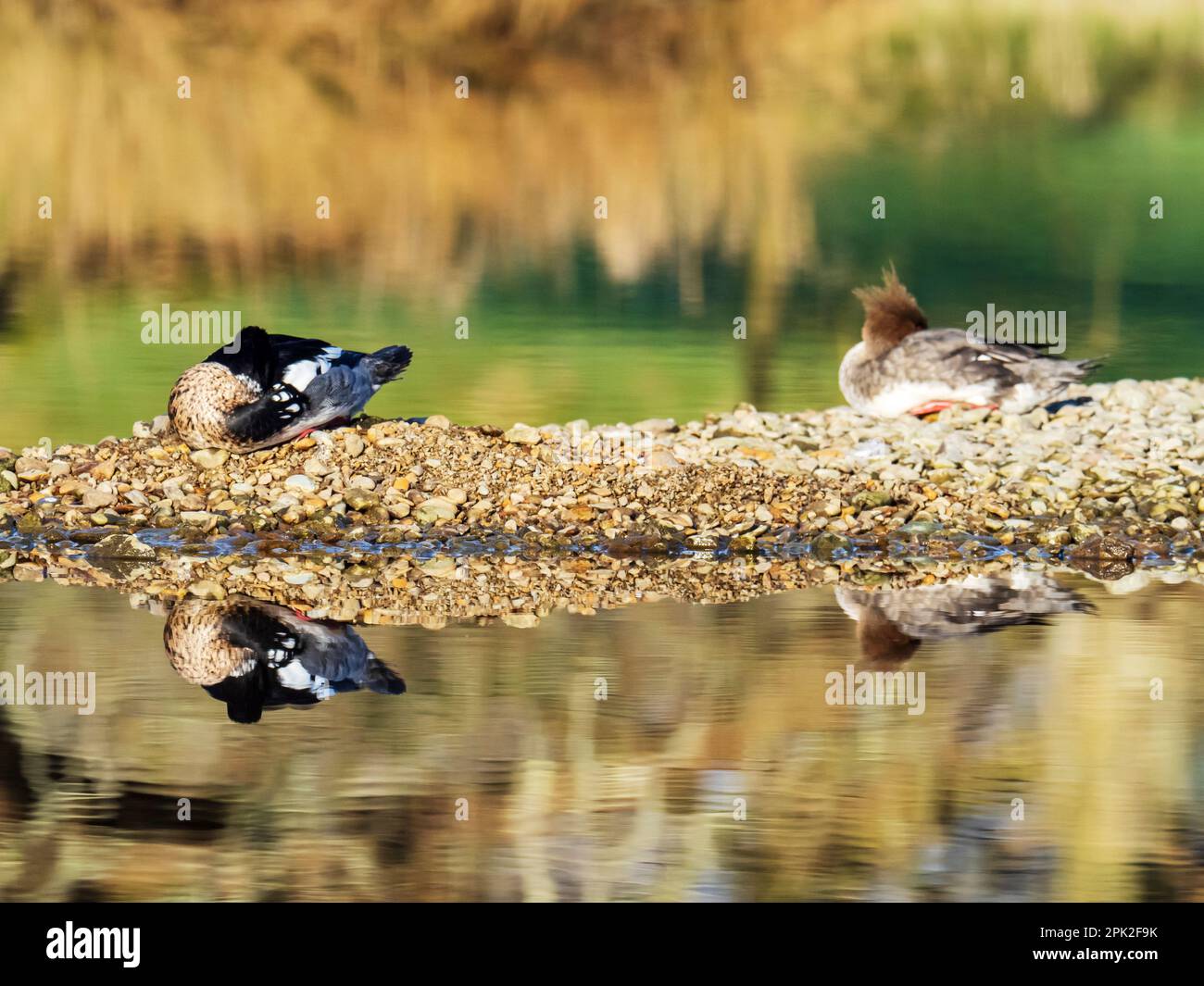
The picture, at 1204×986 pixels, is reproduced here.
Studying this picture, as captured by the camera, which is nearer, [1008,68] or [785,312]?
[785,312]

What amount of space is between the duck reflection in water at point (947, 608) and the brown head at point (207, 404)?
9.07 ft

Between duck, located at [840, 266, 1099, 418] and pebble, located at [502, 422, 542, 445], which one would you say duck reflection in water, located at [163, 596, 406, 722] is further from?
duck, located at [840, 266, 1099, 418]

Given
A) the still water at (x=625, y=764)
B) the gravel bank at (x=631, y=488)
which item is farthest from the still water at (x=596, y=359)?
the gravel bank at (x=631, y=488)

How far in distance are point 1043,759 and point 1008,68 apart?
13.0m

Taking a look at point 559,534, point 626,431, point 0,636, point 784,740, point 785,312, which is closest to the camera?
point 784,740

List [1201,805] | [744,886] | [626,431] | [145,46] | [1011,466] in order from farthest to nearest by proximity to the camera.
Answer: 1. [145,46]
2. [626,431]
3. [1011,466]
4. [1201,805]
5. [744,886]

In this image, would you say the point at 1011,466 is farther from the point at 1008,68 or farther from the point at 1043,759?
the point at 1008,68

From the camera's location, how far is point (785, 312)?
11.9 m

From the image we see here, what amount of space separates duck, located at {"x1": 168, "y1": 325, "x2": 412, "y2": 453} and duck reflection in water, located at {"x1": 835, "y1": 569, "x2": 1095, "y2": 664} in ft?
8.57

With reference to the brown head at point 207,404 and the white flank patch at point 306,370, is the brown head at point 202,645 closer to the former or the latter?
the brown head at point 207,404

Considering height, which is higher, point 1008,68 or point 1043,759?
point 1008,68

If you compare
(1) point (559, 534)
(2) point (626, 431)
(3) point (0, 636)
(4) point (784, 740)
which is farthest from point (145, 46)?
(4) point (784, 740)

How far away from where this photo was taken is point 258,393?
25.5 feet

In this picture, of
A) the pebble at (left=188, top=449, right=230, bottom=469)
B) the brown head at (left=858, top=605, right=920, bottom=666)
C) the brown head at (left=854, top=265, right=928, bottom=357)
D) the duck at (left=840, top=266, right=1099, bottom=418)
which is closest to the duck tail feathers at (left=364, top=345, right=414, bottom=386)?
the pebble at (left=188, top=449, right=230, bottom=469)
